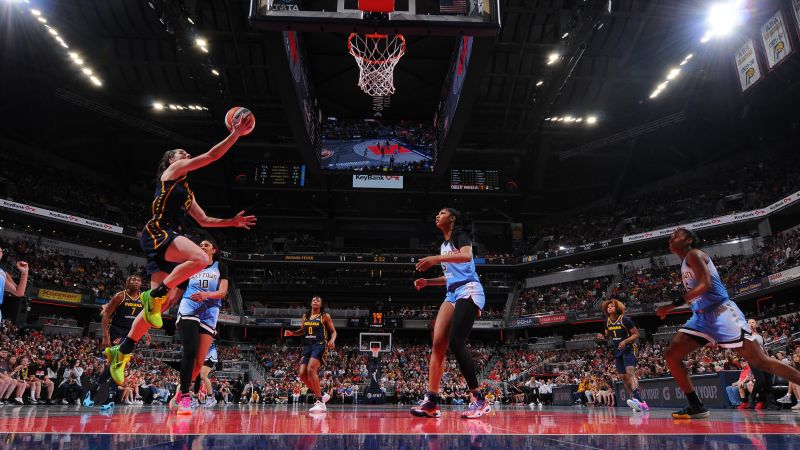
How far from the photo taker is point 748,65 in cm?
1747

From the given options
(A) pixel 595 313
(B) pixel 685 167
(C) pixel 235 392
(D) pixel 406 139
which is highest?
(B) pixel 685 167

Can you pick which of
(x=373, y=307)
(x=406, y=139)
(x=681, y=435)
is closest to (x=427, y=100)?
(x=406, y=139)

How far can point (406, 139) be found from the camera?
25.6 metres

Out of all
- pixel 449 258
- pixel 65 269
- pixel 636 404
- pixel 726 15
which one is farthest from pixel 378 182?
pixel 449 258

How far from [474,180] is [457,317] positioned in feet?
91.7

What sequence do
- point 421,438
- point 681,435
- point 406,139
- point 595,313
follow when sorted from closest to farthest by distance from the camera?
point 421,438 → point 681,435 → point 406,139 → point 595,313

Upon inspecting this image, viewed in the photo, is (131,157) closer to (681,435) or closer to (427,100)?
(427,100)

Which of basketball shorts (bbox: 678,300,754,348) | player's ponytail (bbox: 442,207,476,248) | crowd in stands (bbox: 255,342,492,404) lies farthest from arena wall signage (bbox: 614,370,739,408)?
crowd in stands (bbox: 255,342,492,404)

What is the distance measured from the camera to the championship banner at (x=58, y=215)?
26283mm

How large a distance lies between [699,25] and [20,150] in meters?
36.9

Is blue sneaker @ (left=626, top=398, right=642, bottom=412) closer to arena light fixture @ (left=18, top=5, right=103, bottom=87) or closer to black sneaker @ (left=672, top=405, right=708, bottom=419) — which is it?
black sneaker @ (left=672, top=405, right=708, bottom=419)

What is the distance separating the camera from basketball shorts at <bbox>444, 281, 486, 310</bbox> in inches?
213

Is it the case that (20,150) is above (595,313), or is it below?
above

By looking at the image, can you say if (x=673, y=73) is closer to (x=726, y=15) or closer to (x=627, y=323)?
(x=726, y=15)
